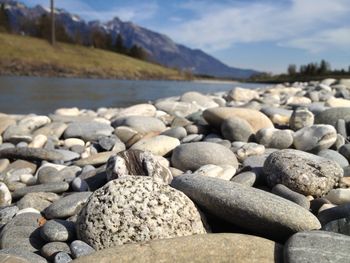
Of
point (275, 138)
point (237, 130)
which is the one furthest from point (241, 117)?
point (275, 138)

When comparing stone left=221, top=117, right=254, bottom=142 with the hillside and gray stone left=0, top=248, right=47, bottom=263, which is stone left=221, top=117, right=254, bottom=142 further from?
the hillside

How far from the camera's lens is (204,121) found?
6.79 meters

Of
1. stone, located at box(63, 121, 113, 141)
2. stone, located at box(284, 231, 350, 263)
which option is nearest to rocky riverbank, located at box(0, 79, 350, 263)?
stone, located at box(284, 231, 350, 263)

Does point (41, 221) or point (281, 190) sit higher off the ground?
point (281, 190)

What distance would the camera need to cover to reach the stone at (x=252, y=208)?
2.78 metres

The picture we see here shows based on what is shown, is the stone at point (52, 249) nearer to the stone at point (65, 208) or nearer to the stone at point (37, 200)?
the stone at point (65, 208)

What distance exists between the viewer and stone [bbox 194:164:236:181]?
4160 mm

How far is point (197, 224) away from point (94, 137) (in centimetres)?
400

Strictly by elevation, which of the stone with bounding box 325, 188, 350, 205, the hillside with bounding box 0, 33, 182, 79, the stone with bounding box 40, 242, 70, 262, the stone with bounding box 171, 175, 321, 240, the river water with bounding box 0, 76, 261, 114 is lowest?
the hillside with bounding box 0, 33, 182, 79

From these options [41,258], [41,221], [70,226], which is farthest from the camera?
[41,221]

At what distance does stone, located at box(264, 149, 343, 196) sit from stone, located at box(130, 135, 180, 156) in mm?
1646

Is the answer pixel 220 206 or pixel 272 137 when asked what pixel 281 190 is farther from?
pixel 272 137

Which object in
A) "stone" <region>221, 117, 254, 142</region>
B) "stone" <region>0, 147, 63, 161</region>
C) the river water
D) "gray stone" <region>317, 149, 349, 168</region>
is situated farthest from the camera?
the river water

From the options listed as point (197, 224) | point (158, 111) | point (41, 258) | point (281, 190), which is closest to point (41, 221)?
point (41, 258)
